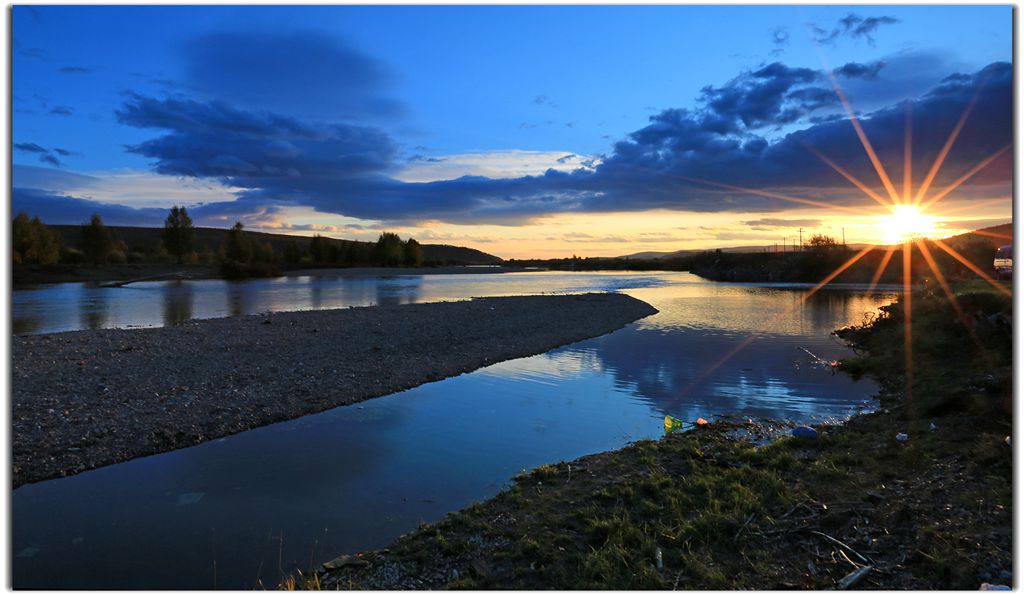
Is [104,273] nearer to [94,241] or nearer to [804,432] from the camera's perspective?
[94,241]

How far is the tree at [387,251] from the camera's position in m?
170

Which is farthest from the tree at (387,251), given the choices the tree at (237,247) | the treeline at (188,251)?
the tree at (237,247)

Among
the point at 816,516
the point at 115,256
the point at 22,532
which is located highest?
the point at 115,256

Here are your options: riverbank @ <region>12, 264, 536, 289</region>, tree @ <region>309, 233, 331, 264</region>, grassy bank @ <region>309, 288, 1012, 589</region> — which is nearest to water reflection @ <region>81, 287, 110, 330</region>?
grassy bank @ <region>309, 288, 1012, 589</region>

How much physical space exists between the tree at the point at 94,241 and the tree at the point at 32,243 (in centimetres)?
574

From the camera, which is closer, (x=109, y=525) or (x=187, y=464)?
(x=109, y=525)

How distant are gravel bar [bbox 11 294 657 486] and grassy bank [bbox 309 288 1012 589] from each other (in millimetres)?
6718

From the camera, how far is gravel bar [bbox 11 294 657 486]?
1048 cm

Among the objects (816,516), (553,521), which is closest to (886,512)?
(816,516)

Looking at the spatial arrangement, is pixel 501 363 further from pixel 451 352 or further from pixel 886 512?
pixel 886 512

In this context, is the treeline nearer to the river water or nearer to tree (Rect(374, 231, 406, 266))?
tree (Rect(374, 231, 406, 266))

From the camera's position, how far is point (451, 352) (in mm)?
21250

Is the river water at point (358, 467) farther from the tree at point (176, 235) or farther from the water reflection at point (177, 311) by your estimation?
the tree at point (176, 235)

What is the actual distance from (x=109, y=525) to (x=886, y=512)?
32.6 ft
